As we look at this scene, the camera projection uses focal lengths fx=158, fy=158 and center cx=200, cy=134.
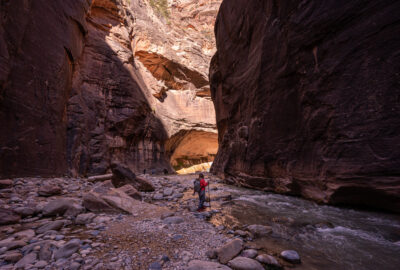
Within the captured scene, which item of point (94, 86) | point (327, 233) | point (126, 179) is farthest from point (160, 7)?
point (327, 233)

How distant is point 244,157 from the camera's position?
9156 mm

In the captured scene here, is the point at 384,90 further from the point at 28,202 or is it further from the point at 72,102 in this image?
the point at 72,102

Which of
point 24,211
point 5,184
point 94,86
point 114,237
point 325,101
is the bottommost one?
point 114,237

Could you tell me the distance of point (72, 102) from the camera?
10516mm

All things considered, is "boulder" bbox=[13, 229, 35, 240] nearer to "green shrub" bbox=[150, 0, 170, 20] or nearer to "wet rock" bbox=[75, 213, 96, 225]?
"wet rock" bbox=[75, 213, 96, 225]

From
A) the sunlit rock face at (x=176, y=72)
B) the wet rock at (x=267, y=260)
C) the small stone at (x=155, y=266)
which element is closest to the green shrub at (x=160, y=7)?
the sunlit rock face at (x=176, y=72)

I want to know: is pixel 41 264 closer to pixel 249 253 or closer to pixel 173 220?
pixel 173 220

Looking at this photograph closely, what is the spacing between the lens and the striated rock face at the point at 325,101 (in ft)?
12.5

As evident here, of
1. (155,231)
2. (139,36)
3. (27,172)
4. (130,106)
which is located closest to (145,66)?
(139,36)

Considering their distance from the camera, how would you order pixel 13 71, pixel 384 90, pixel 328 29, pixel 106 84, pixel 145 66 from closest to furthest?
pixel 384 90 → pixel 328 29 → pixel 13 71 → pixel 106 84 → pixel 145 66

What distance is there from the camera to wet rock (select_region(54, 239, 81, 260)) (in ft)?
6.94

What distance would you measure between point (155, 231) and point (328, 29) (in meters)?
7.34

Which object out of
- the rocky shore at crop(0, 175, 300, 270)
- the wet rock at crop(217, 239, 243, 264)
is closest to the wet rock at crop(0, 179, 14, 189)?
the rocky shore at crop(0, 175, 300, 270)

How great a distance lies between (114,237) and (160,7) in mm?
32027
